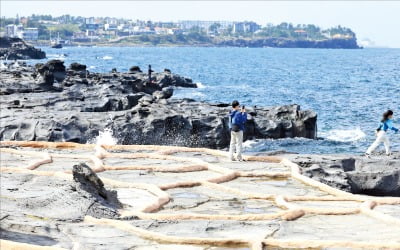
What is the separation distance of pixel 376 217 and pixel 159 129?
18666 mm

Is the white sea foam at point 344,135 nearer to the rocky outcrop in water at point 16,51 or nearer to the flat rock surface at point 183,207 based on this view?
the flat rock surface at point 183,207

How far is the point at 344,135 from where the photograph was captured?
144 feet

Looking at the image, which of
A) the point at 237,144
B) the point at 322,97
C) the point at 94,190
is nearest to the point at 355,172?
the point at 237,144

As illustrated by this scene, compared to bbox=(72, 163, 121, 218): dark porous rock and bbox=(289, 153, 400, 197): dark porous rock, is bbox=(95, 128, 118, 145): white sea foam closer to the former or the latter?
bbox=(289, 153, 400, 197): dark porous rock

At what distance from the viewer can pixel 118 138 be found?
2956 centimetres

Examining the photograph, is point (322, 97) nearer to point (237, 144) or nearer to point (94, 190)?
point (237, 144)

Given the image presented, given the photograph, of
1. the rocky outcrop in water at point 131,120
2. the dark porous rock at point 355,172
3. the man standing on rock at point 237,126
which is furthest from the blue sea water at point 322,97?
the man standing on rock at point 237,126

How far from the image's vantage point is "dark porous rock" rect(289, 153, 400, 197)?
54.0 feet

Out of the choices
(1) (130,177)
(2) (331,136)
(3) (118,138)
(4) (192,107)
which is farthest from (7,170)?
(2) (331,136)

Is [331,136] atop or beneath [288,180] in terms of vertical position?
beneath

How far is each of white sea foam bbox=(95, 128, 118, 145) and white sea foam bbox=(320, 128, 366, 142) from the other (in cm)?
1559

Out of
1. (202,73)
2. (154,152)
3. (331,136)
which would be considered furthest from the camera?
(202,73)

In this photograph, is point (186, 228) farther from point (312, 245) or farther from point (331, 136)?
point (331, 136)

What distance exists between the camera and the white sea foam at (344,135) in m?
42.4
